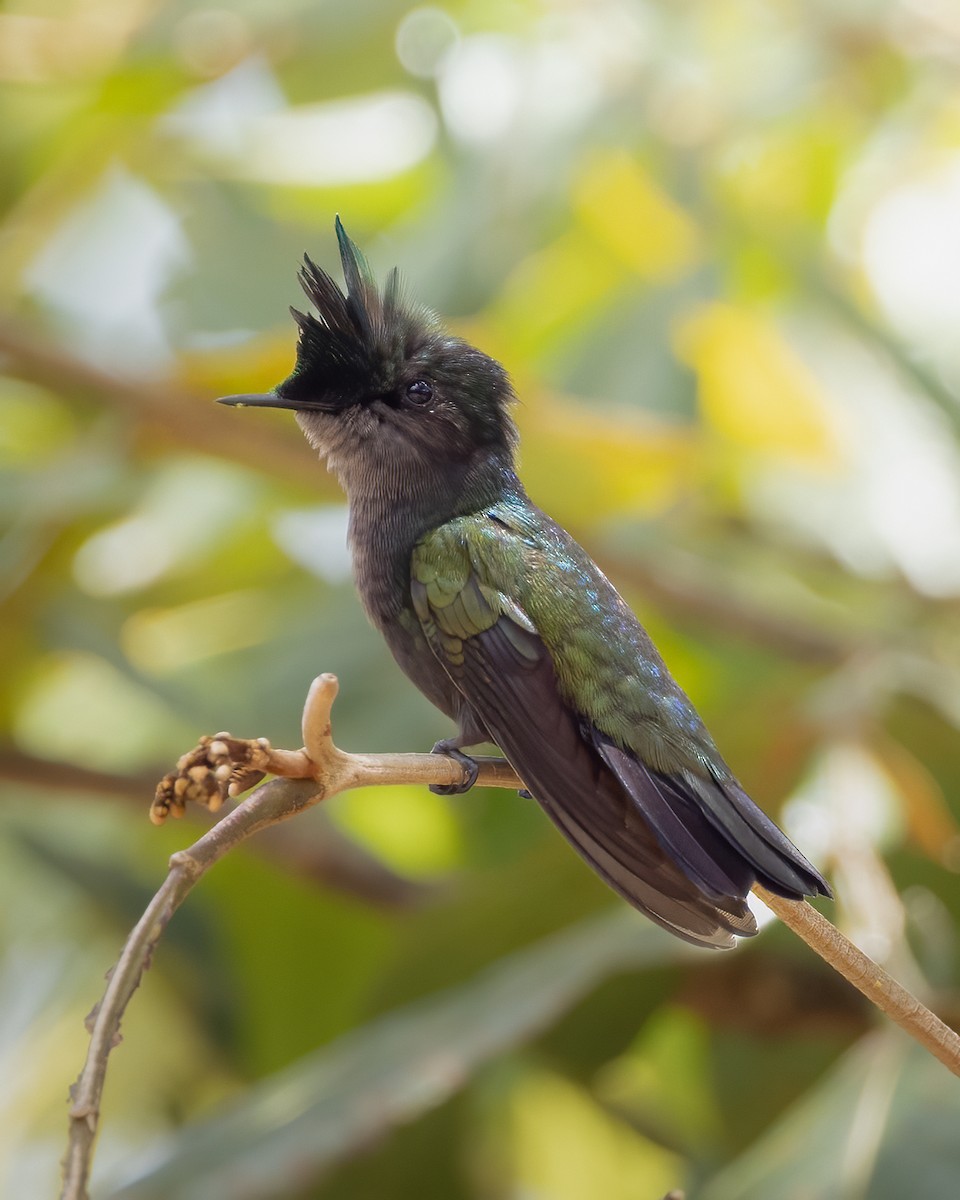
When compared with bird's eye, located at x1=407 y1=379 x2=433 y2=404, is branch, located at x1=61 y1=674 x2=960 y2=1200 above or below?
below

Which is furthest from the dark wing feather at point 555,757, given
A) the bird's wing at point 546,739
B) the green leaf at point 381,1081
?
the green leaf at point 381,1081

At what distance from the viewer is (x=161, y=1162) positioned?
2336 millimetres

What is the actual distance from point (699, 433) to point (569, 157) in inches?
27.7

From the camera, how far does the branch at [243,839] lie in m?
1.07

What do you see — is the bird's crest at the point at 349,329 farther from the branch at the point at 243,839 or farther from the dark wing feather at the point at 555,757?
the branch at the point at 243,839

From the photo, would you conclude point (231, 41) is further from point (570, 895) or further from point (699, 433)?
point (570, 895)

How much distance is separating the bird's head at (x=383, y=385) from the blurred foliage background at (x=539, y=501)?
2.36 ft

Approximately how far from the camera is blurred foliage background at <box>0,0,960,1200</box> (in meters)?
2.54

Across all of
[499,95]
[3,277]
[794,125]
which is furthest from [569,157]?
[3,277]

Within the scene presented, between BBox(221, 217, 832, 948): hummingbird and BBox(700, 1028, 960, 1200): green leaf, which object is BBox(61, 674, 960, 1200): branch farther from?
BBox(700, 1028, 960, 1200): green leaf

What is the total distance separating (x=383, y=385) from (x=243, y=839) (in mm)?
882

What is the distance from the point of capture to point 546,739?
163 cm

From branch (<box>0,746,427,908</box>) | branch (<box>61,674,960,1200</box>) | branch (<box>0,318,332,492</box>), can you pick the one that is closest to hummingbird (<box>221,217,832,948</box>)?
branch (<box>61,674,960,1200</box>)

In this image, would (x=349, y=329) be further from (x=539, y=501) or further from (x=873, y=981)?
(x=539, y=501)
